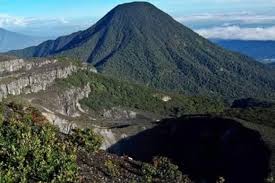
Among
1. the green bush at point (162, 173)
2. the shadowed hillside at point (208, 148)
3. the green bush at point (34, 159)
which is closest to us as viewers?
the green bush at point (34, 159)

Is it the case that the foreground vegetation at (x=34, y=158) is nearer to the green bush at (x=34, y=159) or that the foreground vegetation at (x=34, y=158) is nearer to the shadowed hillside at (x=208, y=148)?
the green bush at (x=34, y=159)

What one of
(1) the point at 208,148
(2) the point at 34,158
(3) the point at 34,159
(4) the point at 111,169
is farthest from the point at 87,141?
(1) the point at 208,148

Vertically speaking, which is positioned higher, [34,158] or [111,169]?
[34,158]

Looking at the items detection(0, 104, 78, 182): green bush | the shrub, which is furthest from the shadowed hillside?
detection(0, 104, 78, 182): green bush

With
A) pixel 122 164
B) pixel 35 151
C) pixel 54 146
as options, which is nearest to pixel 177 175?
pixel 122 164

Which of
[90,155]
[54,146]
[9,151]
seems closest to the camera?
[9,151]

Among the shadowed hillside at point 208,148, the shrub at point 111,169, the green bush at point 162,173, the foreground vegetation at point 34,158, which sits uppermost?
the foreground vegetation at point 34,158

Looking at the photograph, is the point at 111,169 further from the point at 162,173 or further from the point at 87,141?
the point at 87,141

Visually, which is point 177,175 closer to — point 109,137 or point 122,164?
point 122,164

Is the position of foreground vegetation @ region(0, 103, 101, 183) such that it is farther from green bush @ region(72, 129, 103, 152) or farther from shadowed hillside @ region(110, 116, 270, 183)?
shadowed hillside @ region(110, 116, 270, 183)

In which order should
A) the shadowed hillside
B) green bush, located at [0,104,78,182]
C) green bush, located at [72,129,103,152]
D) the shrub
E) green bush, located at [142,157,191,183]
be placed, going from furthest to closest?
1. the shadowed hillside
2. green bush, located at [72,129,103,152]
3. green bush, located at [142,157,191,183]
4. the shrub
5. green bush, located at [0,104,78,182]

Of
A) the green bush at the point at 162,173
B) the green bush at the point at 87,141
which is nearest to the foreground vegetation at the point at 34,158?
the green bush at the point at 162,173
